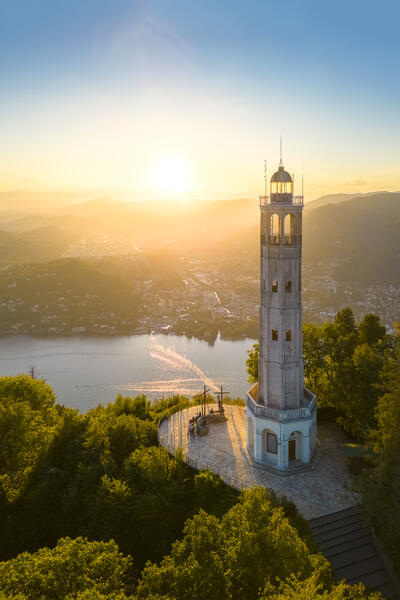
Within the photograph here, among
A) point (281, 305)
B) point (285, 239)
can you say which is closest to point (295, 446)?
point (281, 305)

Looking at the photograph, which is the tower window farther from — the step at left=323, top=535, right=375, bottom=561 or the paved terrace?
the step at left=323, top=535, right=375, bottom=561

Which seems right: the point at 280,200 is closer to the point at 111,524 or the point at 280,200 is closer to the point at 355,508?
the point at 355,508

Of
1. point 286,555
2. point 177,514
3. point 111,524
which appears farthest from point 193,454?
point 286,555

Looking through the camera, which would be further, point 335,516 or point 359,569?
point 335,516

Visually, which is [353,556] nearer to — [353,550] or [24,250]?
[353,550]

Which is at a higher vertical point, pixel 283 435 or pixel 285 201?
pixel 285 201

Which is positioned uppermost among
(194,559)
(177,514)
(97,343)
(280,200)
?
(280,200)

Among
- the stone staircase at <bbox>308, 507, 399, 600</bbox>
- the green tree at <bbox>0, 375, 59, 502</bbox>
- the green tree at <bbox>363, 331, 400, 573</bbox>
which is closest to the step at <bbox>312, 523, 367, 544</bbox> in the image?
the stone staircase at <bbox>308, 507, 399, 600</bbox>

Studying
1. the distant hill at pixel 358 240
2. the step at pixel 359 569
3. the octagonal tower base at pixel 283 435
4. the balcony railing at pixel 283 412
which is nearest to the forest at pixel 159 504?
the step at pixel 359 569
